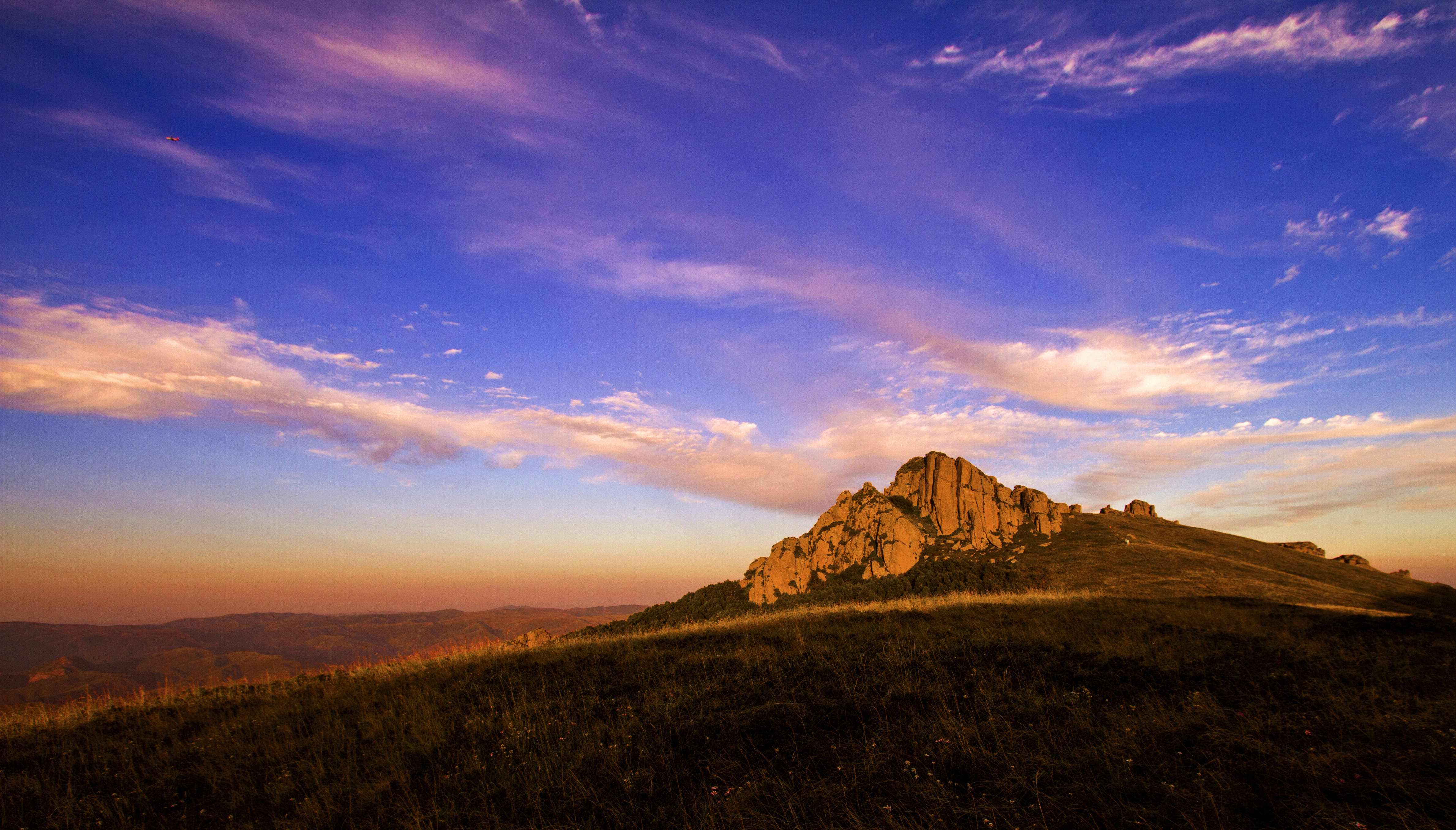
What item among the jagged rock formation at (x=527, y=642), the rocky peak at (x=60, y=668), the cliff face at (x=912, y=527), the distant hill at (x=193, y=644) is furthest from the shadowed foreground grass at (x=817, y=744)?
the rocky peak at (x=60, y=668)

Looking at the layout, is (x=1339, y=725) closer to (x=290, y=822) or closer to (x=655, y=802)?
(x=655, y=802)

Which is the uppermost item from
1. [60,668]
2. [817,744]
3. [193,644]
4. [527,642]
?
[817,744]

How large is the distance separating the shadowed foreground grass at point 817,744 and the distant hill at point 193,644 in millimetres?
48701

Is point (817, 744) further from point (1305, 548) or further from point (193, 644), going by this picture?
point (193, 644)

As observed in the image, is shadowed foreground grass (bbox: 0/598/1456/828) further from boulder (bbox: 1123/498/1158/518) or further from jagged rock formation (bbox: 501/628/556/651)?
boulder (bbox: 1123/498/1158/518)

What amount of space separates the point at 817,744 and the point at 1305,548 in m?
135

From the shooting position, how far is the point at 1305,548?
95750mm

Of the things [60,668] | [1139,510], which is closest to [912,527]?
[1139,510]

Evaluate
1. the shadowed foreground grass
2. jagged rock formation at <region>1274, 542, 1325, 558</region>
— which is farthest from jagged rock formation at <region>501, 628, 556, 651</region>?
jagged rock formation at <region>1274, 542, 1325, 558</region>

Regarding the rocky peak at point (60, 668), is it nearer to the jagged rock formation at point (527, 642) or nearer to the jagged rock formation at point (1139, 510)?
the jagged rock formation at point (527, 642)

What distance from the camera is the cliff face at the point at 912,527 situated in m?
84.6

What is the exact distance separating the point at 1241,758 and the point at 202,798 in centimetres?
1167

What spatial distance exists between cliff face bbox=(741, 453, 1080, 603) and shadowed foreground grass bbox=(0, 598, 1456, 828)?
75329mm

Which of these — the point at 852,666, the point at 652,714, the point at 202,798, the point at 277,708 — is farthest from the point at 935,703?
the point at 277,708
